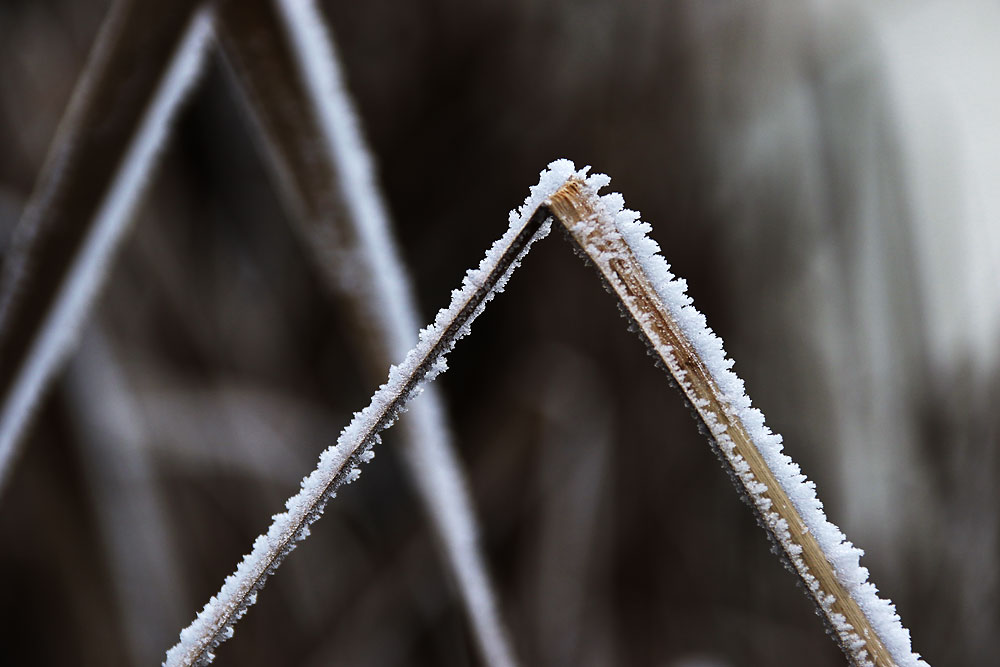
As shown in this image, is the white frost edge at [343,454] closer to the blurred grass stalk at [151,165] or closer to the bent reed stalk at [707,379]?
the bent reed stalk at [707,379]

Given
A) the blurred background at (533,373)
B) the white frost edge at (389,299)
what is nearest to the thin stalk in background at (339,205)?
the white frost edge at (389,299)

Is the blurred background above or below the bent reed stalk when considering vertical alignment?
above

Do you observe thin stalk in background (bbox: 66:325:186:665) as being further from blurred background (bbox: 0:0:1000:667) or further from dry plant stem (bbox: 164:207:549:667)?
dry plant stem (bbox: 164:207:549:667)

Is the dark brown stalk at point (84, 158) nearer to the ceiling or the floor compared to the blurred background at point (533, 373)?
nearer to the floor

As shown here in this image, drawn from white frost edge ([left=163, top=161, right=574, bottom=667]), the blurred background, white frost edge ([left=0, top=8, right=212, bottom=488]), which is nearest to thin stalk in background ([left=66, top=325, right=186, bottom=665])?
the blurred background

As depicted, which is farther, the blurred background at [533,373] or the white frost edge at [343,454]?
the blurred background at [533,373]
